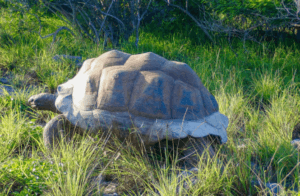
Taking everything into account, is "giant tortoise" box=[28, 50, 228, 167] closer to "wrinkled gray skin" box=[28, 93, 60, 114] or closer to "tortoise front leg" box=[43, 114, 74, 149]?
"tortoise front leg" box=[43, 114, 74, 149]

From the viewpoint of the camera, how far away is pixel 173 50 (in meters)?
4.98

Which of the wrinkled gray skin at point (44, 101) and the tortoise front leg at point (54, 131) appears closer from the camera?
the tortoise front leg at point (54, 131)

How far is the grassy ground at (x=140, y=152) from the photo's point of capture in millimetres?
1887

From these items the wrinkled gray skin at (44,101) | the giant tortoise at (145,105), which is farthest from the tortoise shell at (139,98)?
A: the wrinkled gray skin at (44,101)

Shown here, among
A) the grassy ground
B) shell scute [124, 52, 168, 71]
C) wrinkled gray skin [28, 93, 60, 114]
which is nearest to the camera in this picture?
the grassy ground

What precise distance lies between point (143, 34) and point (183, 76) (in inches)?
152

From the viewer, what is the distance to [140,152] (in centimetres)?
237

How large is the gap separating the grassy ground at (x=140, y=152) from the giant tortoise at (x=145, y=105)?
186 millimetres

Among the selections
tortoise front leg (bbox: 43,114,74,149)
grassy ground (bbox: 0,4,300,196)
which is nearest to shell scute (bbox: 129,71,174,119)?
grassy ground (bbox: 0,4,300,196)

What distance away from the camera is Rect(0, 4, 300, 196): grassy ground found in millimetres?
1887

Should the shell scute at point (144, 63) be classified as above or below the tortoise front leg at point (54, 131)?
above

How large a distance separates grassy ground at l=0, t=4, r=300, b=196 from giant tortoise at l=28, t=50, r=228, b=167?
7.3 inches

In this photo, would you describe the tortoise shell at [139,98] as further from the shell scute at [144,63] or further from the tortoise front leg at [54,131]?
the tortoise front leg at [54,131]

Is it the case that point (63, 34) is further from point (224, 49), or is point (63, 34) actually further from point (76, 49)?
point (224, 49)
